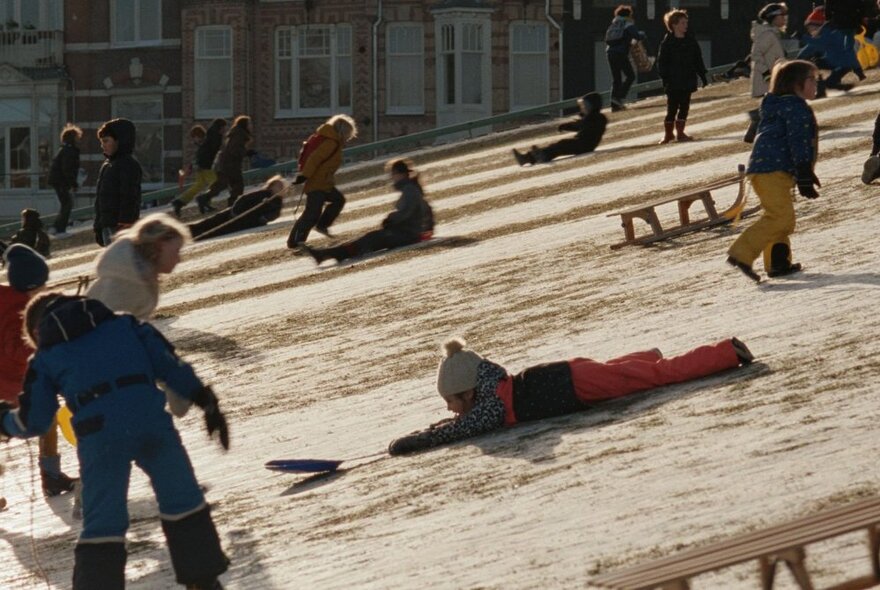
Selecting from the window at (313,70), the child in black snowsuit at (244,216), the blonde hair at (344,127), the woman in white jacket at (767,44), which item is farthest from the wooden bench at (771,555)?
the window at (313,70)

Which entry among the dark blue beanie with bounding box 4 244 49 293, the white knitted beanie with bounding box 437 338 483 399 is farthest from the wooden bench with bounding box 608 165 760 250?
the dark blue beanie with bounding box 4 244 49 293

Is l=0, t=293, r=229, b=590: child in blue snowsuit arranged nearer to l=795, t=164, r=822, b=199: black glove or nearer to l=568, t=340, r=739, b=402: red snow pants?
l=568, t=340, r=739, b=402: red snow pants

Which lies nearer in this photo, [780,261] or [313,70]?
[780,261]

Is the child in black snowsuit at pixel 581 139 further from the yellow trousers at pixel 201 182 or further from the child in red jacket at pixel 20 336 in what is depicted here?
the child in red jacket at pixel 20 336

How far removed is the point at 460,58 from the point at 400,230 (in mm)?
25703

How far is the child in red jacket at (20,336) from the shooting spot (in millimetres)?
10359

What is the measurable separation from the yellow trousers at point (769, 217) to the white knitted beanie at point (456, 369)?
3.38m

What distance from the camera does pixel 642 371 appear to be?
433 inches

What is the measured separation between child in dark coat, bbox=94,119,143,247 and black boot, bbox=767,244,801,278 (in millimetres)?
7086

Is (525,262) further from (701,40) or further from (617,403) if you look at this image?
(701,40)

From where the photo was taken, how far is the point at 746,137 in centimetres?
2239

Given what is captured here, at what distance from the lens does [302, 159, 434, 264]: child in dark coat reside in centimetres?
1938

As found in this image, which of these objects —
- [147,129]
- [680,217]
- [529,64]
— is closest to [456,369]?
[680,217]

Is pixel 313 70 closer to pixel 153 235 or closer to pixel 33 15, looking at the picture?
pixel 33 15
